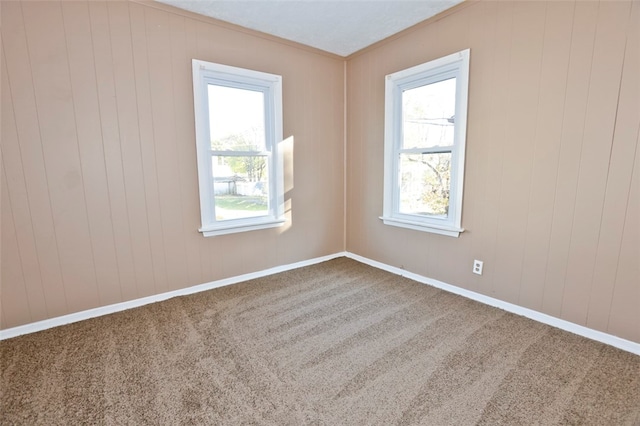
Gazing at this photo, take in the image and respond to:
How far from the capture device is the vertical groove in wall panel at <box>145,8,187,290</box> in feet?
8.14

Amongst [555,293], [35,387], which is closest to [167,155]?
[35,387]

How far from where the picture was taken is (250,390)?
162cm

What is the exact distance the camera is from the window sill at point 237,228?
2.89 m

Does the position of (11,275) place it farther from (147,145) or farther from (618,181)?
(618,181)

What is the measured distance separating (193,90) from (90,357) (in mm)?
2220

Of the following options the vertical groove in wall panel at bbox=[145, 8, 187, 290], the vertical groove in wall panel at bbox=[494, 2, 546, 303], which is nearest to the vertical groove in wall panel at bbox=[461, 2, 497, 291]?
the vertical groove in wall panel at bbox=[494, 2, 546, 303]

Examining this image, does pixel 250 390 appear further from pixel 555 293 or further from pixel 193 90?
pixel 193 90

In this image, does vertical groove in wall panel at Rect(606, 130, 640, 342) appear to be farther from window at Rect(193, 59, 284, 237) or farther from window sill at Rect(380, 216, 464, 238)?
window at Rect(193, 59, 284, 237)

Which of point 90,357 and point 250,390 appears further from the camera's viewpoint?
point 90,357

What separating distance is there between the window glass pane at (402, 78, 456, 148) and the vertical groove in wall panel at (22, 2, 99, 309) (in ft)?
9.72

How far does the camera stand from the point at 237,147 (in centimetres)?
302

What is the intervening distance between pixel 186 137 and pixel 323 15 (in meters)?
1.68

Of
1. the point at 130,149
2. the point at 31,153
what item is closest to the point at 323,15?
the point at 130,149

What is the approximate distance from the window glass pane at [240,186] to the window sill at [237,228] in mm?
115
